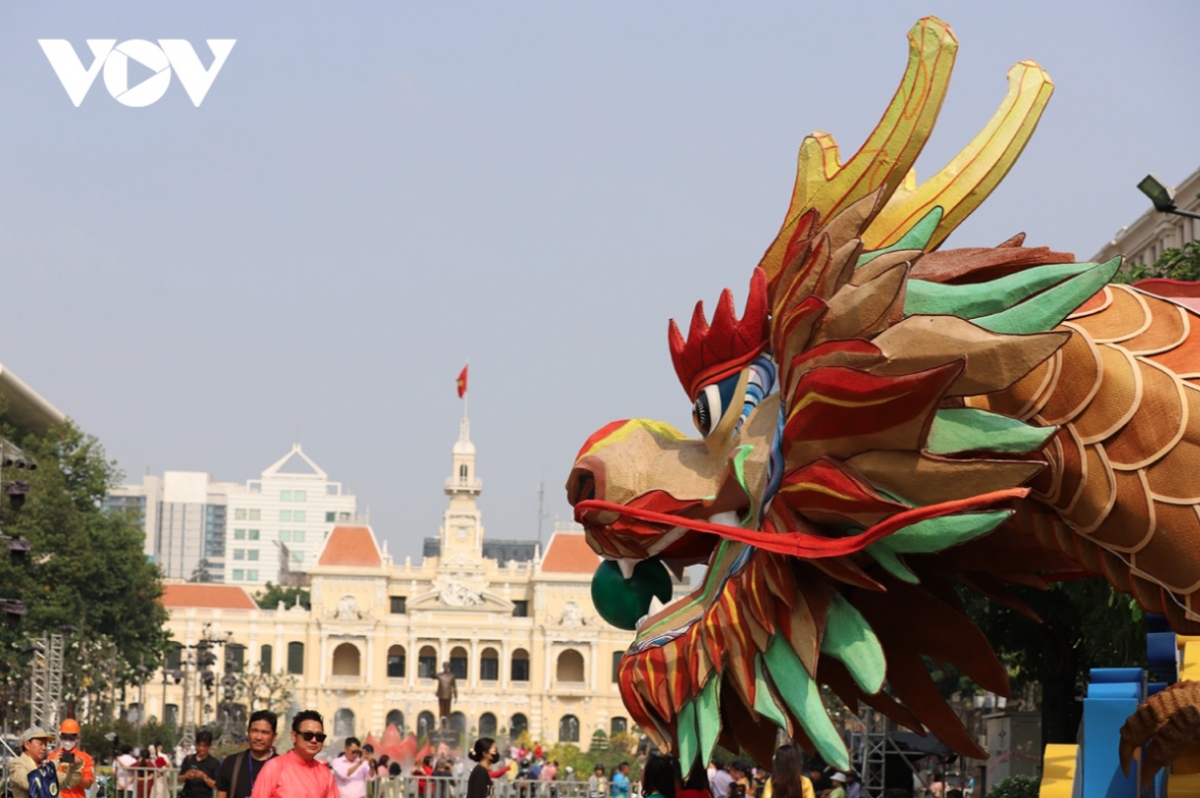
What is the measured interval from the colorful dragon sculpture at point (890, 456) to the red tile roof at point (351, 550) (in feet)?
256

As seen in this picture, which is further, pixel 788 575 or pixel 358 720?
pixel 358 720

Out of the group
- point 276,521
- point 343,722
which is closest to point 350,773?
point 343,722

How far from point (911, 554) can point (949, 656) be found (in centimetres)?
43

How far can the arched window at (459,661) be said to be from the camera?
272 feet

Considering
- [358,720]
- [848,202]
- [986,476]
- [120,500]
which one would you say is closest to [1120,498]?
[986,476]

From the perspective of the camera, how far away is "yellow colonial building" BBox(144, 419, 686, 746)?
8069 centimetres

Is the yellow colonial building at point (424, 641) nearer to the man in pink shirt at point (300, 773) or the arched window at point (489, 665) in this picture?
the arched window at point (489, 665)

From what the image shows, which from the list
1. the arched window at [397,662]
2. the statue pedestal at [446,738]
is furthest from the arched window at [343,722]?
the statue pedestal at [446,738]

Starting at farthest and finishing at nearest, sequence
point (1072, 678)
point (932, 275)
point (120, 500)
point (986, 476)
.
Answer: point (120, 500)
point (1072, 678)
point (932, 275)
point (986, 476)

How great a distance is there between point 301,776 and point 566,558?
256 ft

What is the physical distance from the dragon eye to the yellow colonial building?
73103 millimetres

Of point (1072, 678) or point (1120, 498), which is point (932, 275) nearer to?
point (1120, 498)

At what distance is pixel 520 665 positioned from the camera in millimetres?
84188

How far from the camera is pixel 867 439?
19.1 ft
